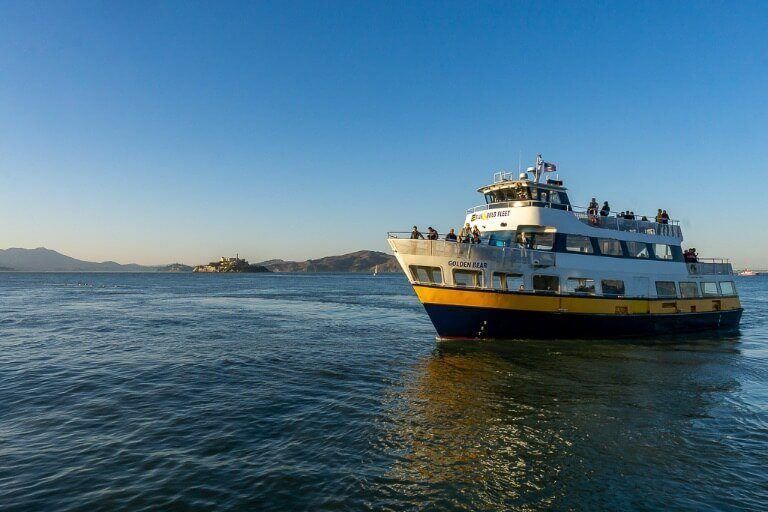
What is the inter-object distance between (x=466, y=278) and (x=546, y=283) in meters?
4.83

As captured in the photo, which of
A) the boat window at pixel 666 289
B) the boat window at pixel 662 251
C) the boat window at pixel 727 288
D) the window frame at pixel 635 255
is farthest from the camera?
the boat window at pixel 727 288

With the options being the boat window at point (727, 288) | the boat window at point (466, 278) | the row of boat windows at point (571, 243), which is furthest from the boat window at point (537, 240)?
the boat window at point (727, 288)

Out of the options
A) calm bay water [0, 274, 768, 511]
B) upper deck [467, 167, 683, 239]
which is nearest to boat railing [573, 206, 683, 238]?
upper deck [467, 167, 683, 239]

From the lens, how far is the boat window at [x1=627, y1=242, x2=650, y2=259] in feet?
86.4

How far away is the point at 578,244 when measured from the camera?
24500mm

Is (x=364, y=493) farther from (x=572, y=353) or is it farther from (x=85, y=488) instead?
(x=572, y=353)

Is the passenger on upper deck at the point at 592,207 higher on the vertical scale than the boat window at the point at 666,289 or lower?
higher

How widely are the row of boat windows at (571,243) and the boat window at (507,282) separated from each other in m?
1.95

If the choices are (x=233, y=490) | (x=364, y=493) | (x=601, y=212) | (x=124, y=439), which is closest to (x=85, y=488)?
(x=124, y=439)

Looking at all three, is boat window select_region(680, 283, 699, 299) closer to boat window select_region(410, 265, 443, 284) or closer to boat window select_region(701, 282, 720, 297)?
boat window select_region(701, 282, 720, 297)

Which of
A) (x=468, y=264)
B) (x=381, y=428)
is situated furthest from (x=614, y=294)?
(x=381, y=428)

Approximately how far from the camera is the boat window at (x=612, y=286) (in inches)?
974

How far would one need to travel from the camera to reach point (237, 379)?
53.8 feet

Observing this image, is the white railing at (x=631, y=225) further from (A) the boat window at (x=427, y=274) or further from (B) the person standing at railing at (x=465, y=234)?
(A) the boat window at (x=427, y=274)
